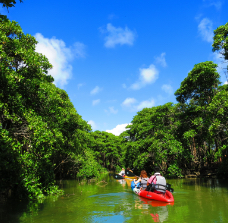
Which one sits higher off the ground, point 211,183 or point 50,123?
point 50,123

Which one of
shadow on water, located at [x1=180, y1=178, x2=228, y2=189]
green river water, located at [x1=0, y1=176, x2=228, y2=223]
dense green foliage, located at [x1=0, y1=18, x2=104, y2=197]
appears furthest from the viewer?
shadow on water, located at [x1=180, y1=178, x2=228, y2=189]

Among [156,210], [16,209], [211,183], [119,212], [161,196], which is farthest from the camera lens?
[211,183]

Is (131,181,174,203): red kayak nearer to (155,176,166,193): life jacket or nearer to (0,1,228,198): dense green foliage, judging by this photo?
(155,176,166,193): life jacket

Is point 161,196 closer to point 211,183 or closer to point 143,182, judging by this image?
point 143,182

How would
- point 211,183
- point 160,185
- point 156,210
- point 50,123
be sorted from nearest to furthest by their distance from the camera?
1. point 156,210
2. point 160,185
3. point 50,123
4. point 211,183

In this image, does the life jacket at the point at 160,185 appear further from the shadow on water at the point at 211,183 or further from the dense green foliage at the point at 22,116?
the shadow on water at the point at 211,183

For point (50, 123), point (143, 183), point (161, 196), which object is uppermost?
point (50, 123)

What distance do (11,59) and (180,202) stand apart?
429 inches

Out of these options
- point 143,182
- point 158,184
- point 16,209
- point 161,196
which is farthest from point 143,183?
point 16,209

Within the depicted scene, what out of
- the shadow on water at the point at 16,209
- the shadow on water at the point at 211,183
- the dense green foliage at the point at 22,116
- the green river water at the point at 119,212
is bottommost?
the shadow on water at the point at 211,183

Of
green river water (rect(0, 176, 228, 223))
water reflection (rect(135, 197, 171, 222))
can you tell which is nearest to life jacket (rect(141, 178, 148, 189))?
water reflection (rect(135, 197, 171, 222))

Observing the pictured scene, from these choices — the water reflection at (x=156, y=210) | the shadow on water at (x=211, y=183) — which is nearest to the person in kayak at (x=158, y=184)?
the water reflection at (x=156, y=210)

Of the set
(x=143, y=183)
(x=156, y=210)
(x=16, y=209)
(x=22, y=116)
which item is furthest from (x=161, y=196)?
(x=22, y=116)

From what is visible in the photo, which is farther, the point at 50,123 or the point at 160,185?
the point at 50,123
